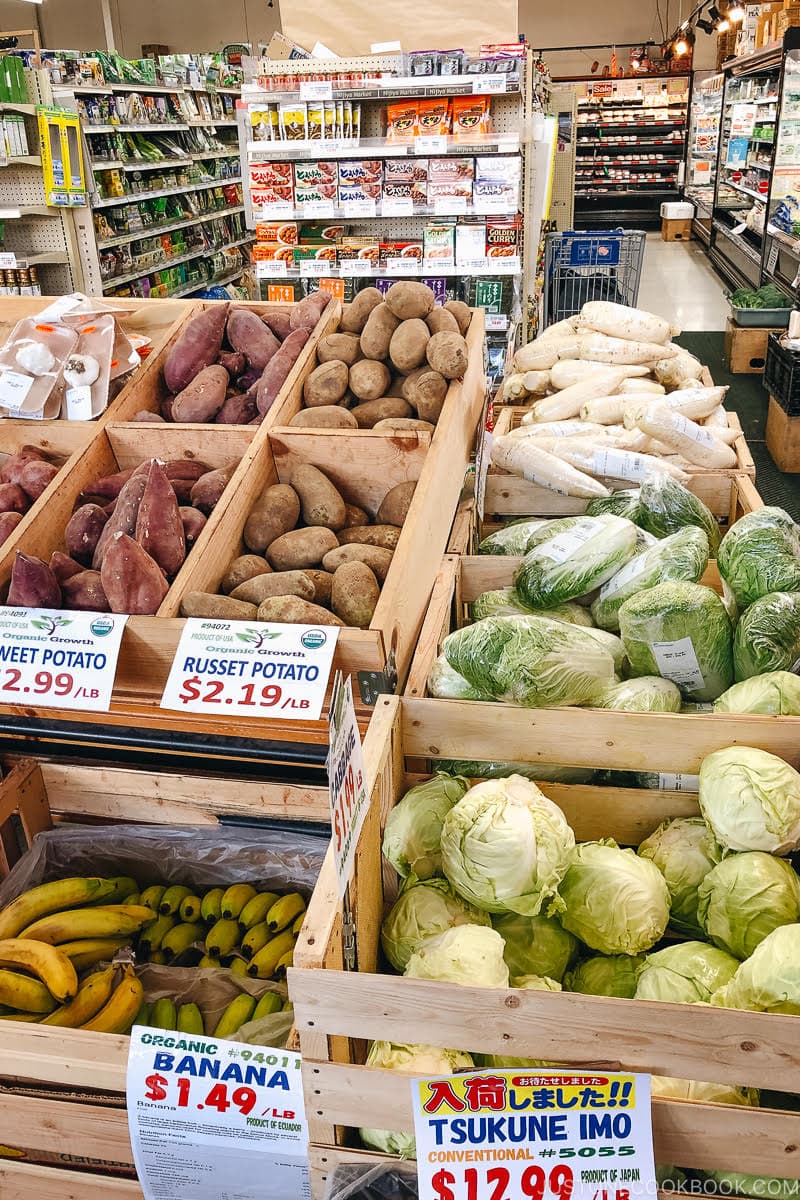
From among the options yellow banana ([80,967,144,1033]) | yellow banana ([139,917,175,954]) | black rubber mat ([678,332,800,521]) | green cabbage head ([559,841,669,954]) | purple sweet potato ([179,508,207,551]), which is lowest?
black rubber mat ([678,332,800,521])

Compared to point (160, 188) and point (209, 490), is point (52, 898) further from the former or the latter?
point (160, 188)

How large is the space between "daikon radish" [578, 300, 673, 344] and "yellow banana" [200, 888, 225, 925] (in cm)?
264

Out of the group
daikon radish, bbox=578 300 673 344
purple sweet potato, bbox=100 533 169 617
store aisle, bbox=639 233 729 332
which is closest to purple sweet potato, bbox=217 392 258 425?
purple sweet potato, bbox=100 533 169 617

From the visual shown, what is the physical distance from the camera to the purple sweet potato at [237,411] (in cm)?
208

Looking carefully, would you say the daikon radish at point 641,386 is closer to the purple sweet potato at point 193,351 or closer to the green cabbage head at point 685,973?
the purple sweet potato at point 193,351

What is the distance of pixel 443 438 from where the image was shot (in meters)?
1.94

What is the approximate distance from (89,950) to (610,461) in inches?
68.5

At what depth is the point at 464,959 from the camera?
1170 mm

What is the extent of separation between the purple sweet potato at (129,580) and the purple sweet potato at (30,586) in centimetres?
11

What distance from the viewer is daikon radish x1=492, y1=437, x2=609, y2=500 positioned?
242 cm

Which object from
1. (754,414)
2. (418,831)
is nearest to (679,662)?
(418,831)

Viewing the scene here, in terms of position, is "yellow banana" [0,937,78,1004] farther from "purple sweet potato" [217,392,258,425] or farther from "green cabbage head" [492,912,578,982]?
"purple sweet potato" [217,392,258,425]

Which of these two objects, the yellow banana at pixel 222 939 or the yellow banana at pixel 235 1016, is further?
the yellow banana at pixel 222 939

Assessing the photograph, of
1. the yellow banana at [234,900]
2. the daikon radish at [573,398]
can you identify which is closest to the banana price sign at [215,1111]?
the yellow banana at [234,900]
